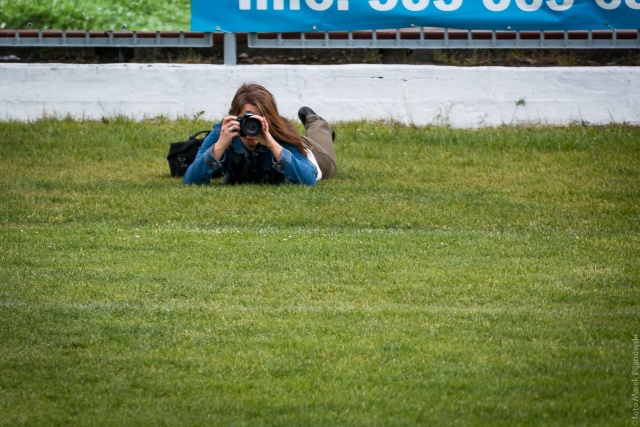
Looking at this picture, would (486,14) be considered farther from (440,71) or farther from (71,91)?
(71,91)

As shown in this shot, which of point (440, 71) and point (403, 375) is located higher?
point (440, 71)

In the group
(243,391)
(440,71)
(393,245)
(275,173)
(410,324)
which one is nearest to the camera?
(243,391)

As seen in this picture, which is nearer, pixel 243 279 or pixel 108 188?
Answer: pixel 243 279

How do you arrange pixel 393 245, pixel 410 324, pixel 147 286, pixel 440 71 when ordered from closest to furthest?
pixel 410 324 → pixel 147 286 → pixel 393 245 → pixel 440 71

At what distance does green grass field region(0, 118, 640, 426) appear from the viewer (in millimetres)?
4348

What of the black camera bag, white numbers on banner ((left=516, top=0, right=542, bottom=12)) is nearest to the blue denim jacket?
the black camera bag

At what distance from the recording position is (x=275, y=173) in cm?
927

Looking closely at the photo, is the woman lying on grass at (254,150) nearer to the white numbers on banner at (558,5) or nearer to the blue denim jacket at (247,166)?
the blue denim jacket at (247,166)

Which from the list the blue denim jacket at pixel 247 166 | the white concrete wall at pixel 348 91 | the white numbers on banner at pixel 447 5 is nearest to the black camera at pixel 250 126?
the blue denim jacket at pixel 247 166

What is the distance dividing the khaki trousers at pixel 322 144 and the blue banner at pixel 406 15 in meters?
2.35

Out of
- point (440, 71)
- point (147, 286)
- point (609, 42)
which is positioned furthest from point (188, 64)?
point (147, 286)

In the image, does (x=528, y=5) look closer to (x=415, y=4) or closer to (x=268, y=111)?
(x=415, y=4)

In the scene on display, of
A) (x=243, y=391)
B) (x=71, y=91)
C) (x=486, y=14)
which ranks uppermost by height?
(x=486, y=14)

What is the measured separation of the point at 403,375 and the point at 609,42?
8.58 m
